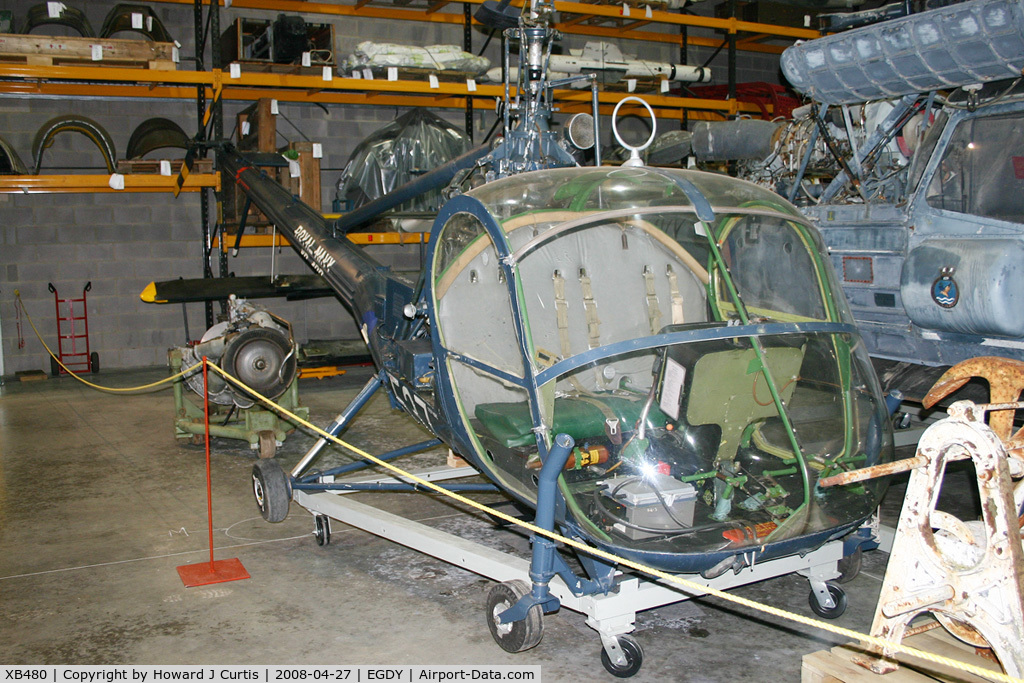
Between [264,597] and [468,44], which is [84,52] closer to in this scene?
[468,44]

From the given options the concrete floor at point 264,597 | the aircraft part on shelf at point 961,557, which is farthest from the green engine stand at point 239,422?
the aircraft part on shelf at point 961,557

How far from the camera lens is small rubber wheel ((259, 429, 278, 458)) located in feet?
20.6

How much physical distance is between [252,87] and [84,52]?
6.51 feet

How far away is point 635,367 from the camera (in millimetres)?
4402

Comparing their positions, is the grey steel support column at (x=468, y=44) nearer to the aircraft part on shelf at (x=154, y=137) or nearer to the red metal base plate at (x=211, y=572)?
the aircraft part on shelf at (x=154, y=137)

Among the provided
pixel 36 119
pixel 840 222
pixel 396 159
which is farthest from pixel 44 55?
pixel 840 222

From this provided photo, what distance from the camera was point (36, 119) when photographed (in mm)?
9633

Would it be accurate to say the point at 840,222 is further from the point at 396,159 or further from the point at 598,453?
the point at 396,159

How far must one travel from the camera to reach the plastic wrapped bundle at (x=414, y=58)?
9.34 meters

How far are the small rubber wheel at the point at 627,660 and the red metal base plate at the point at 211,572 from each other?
2.00 metres

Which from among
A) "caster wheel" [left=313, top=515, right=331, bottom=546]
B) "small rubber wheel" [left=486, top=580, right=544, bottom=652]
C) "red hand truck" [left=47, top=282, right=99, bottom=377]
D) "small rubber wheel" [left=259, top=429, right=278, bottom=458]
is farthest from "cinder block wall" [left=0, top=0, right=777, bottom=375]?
"small rubber wheel" [left=486, top=580, right=544, bottom=652]

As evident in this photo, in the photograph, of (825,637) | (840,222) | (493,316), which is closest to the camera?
(825,637)

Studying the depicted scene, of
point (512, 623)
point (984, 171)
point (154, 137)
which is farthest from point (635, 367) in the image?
point (154, 137)

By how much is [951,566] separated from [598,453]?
1352 mm
